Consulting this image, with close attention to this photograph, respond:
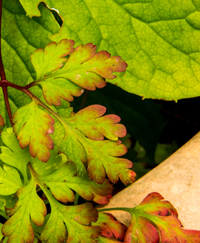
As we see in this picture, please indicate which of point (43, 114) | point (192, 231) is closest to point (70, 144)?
point (43, 114)

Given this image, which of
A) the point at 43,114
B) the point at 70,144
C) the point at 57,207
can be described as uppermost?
the point at 43,114

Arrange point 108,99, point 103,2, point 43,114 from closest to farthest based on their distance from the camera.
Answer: point 43,114
point 103,2
point 108,99

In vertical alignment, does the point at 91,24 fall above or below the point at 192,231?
above

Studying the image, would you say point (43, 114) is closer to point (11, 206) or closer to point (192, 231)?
point (11, 206)

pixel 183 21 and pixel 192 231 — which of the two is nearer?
pixel 192 231

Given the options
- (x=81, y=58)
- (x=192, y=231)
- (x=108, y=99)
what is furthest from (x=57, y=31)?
(x=192, y=231)

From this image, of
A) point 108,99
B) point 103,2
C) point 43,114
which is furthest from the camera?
point 108,99
